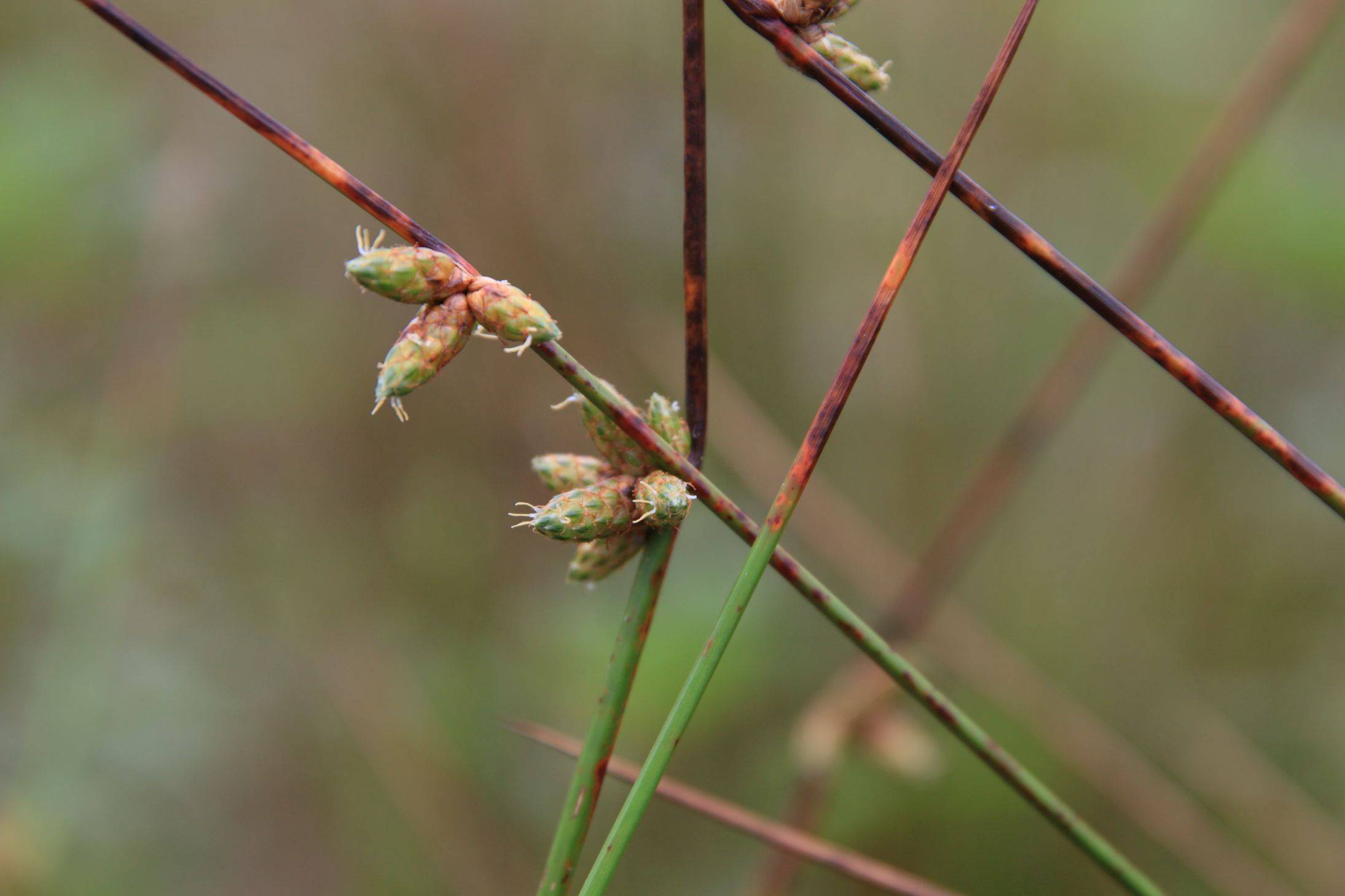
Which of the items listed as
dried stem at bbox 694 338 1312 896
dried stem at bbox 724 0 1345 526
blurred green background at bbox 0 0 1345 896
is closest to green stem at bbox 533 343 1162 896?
dried stem at bbox 724 0 1345 526

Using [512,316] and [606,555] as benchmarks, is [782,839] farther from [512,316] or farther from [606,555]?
[512,316]

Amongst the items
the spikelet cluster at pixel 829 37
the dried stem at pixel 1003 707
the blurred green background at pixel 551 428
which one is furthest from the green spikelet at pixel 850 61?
the blurred green background at pixel 551 428

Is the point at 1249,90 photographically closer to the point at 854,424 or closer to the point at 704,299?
the point at 704,299

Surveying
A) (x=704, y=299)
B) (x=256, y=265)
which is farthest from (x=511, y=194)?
(x=704, y=299)

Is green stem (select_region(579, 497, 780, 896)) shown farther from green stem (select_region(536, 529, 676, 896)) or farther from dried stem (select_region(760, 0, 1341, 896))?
dried stem (select_region(760, 0, 1341, 896))

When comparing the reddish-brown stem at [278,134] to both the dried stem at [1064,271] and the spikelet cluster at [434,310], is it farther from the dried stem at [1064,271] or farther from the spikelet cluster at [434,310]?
the dried stem at [1064,271]
